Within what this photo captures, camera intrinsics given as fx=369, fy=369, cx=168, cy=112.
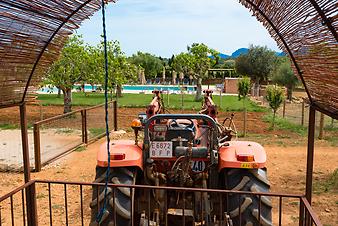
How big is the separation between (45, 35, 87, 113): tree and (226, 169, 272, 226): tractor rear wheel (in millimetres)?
12116

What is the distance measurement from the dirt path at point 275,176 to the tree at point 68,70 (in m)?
5.77

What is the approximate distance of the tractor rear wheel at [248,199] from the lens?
375 centimetres

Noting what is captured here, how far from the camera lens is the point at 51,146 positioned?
949 cm

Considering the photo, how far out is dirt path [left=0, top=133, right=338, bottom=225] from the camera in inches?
215

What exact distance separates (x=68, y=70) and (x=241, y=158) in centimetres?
1237

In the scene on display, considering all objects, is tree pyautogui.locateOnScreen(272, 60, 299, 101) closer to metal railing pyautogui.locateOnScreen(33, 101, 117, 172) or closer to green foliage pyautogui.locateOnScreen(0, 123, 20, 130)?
metal railing pyautogui.locateOnScreen(33, 101, 117, 172)

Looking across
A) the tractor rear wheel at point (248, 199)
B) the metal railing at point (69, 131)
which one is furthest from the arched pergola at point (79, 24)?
the metal railing at point (69, 131)

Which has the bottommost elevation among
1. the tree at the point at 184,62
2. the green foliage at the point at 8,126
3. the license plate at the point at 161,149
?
the green foliage at the point at 8,126

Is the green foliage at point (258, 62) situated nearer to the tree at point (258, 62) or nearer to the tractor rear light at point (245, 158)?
the tree at point (258, 62)

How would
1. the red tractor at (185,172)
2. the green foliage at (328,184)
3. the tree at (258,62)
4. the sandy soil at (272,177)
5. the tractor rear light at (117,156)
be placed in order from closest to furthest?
the red tractor at (185,172), the tractor rear light at (117,156), the sandy soil at (272,177), the green foliage at (328,184), the tree at (258,62)

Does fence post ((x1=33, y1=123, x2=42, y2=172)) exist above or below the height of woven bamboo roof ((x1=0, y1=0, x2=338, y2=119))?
below

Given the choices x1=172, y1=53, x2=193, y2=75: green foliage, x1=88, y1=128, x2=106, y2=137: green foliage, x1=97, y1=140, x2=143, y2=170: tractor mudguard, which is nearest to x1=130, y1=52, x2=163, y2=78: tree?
x1=172, y1=53, x2=193, y2=75: green foliage

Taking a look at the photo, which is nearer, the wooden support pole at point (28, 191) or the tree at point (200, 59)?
the wooden support pole at point (28, 191)

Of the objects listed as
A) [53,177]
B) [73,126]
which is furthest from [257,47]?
[53,177]
